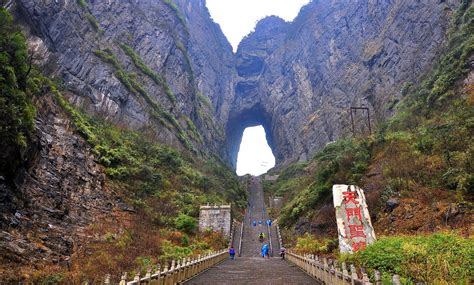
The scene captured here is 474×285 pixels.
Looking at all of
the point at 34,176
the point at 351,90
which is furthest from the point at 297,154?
the point at 34,176

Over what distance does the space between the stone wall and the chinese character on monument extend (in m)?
12.3

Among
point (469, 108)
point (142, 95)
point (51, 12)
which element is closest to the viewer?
point (469, 108)

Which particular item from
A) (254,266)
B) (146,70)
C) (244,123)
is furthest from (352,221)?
(244,123)

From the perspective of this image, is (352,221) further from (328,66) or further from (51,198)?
(328,66)

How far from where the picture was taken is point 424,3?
119 feet

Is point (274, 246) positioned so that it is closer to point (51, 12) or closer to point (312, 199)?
point (312, 199)

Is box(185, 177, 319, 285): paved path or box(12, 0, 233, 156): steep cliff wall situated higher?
box(12, 0, 233, 156): steep cliff wall

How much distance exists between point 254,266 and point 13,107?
9.22m

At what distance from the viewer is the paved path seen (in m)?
8.72

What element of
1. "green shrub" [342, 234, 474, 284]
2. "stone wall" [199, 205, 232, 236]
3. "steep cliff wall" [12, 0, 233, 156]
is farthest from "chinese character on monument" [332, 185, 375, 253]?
"steep cliff wall" [12, 0, 233, 156]

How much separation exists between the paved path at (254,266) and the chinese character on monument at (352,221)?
59.9 inches

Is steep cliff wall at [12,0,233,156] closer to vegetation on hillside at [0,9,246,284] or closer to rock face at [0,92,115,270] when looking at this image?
vegetation on hillside at [0,9,246,284]

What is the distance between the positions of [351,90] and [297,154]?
13.2 meters

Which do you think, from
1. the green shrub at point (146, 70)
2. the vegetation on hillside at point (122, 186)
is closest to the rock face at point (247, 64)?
the green shrub at point (146, 70)
